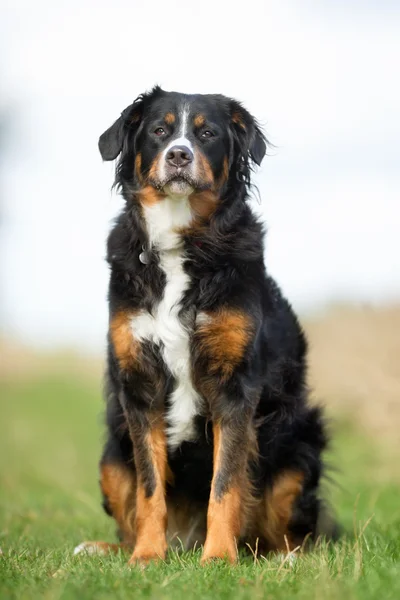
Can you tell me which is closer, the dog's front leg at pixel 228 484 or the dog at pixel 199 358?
the dog's front leg at pixel 228 484

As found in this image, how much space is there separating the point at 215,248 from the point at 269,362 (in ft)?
2.46

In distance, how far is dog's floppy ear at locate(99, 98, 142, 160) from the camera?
523cm

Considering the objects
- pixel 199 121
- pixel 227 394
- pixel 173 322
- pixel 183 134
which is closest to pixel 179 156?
pixel 183 134

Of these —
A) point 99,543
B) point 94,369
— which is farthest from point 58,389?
point 99,543

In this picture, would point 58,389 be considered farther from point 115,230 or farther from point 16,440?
point 115,230

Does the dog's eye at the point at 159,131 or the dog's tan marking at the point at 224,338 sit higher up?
the dog's eye at the point at 159,131

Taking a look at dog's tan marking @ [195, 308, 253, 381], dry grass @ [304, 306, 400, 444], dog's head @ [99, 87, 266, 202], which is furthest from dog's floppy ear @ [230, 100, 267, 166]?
dry grass @ [304, 306, 400, 444]

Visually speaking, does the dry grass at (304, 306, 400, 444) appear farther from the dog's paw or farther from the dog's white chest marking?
the dog's white chest marking

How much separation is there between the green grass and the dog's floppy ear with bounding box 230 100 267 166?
2.19 meters

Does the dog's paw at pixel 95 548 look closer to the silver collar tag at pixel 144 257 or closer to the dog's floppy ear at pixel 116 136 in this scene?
the silver collar tag at pixel 144 257

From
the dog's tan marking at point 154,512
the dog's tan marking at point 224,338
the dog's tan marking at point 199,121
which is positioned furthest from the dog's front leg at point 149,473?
the dog's tan marking at point 199,121

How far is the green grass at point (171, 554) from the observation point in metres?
3.60

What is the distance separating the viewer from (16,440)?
1583 cm

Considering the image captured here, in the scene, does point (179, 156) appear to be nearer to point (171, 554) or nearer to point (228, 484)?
point (228, 484)
